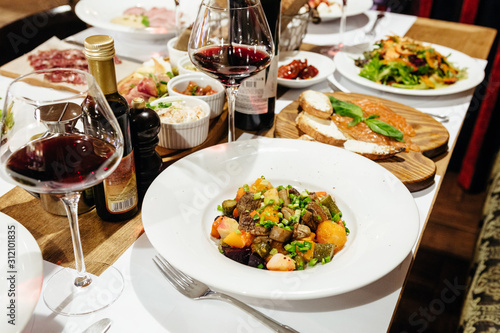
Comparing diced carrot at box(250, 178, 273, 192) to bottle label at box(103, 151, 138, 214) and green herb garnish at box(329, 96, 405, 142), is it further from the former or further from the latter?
green herb garnish at box(329, 96, 405, 142)

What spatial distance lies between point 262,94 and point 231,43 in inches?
11.2

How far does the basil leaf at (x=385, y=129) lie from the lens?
148 centimetres

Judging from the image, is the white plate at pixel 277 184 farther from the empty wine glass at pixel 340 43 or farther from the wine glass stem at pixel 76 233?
the empty wine glass at pixel 340 43

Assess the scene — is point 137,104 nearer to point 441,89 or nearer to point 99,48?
point 99,48

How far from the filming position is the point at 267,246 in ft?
3.27

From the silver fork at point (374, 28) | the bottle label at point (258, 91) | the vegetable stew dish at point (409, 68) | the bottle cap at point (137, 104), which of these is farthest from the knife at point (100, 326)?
the silver fork at point (374, 28)

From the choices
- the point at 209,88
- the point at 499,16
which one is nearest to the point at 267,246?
the point at 209,88

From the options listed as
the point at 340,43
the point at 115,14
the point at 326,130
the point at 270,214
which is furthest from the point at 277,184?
the point at 115,14

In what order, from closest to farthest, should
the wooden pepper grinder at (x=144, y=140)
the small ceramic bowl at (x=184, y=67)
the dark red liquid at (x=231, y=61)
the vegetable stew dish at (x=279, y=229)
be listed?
the vegetable stew dish at (x=279, y=229) < the wooden pepper grinder at (x=144, y=140) < the dark red liquid at (x=231, y=61) < the small ceramic bowl at (x=184, y=67)

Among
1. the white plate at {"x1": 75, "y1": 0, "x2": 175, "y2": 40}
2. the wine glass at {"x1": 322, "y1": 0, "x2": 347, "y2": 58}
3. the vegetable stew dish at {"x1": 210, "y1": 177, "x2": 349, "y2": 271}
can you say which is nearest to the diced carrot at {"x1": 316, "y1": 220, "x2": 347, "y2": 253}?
the vegetable stew dish at {"x1": 210, "y1": 177, "x2": 349, "y2": 271}

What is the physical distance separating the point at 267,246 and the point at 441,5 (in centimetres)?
325

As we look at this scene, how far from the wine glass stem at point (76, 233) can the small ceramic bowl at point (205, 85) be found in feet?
2.19

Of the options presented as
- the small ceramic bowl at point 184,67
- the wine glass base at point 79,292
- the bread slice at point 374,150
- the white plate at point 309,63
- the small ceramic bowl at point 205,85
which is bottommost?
the wine glass base at point 79,292

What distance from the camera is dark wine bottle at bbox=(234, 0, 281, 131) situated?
1488 mm
